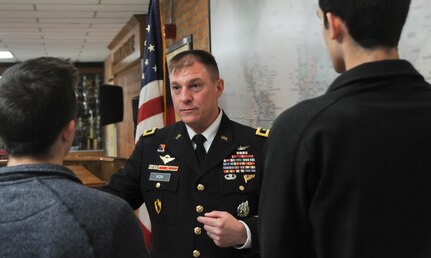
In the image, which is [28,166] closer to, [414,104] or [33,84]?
[33,84]

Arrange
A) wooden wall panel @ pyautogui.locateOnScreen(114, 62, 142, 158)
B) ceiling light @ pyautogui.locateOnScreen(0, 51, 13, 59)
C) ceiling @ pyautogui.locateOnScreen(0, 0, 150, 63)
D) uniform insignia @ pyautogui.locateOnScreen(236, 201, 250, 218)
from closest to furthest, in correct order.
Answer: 1. uniform insignia @ pyautogui.locateOnScreen(236, 201, 250, 218)
2. ceiling @ pyautogui.locateOnScreen(0, 0, 150, 63)
3. wooden wall panel @ pyautogui.locateOnScreen(114, 62, 142, 158)
4. ceiling light @ pyautogui.locateOnScreen(0, 51, 13, 59)

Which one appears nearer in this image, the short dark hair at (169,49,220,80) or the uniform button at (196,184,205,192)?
the uniform button at (196,184,205,192)

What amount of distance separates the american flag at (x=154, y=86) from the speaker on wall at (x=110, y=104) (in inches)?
67.5

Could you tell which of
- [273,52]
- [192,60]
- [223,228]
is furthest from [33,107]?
[273,52]

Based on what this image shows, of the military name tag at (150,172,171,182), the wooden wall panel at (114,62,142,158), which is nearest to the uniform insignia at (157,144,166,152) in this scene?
the military name tag at (150,172,171,182)

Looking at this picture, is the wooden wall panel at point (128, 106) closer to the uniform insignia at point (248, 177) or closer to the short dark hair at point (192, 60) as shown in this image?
the short dark hair at point (192, 60)

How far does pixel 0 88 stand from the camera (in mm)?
937

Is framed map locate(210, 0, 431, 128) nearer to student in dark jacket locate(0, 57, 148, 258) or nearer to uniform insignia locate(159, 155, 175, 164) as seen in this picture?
uniform insignia locate(159, 155, 175, 164)

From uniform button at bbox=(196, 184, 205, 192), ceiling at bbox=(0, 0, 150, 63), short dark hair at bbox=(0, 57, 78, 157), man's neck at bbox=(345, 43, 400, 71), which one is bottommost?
uniform button at bbox=(196, 184, 205, 192)

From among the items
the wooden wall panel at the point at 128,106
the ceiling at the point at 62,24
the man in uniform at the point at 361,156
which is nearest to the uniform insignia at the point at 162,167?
the man in uniform at the point at 361,156

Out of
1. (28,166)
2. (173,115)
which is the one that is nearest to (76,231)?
(28,166)

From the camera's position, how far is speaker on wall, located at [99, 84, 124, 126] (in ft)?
16.4

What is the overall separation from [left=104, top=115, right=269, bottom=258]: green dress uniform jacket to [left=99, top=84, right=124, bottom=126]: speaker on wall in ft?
10.8

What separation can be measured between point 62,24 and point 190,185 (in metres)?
5.88
